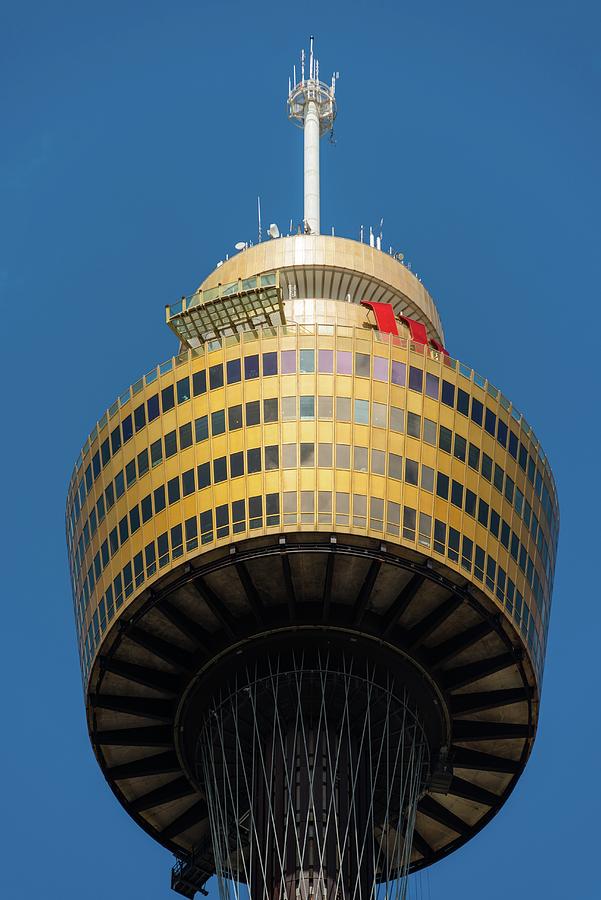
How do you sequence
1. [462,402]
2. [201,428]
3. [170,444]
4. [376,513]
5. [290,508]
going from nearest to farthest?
[290,508] → [376,513] → [201,428] → [170,444] → [462,402]

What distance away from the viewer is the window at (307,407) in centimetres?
9881

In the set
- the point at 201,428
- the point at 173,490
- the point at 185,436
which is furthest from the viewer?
the point at 185,436

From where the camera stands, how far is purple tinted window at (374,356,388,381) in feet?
329

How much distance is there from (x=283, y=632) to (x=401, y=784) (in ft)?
33.3

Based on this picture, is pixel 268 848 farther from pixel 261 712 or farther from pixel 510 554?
pixel 510 554

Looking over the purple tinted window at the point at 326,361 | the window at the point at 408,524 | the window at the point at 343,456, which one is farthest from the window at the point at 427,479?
the purple tinted window at the point at 326,361

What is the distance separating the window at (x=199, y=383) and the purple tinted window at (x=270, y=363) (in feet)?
9.59

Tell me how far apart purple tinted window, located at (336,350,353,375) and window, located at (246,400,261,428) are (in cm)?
416

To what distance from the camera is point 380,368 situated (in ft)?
330

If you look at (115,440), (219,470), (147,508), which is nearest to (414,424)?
(219,470)

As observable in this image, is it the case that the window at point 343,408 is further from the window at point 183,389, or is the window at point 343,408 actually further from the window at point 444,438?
the window at point 183,389

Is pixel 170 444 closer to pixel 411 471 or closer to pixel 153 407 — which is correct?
pixel 153 407

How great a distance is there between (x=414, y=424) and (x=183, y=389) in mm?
11062

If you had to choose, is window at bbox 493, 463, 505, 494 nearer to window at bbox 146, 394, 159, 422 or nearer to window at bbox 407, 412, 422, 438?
window at bbox 407, 412, 422, 438
